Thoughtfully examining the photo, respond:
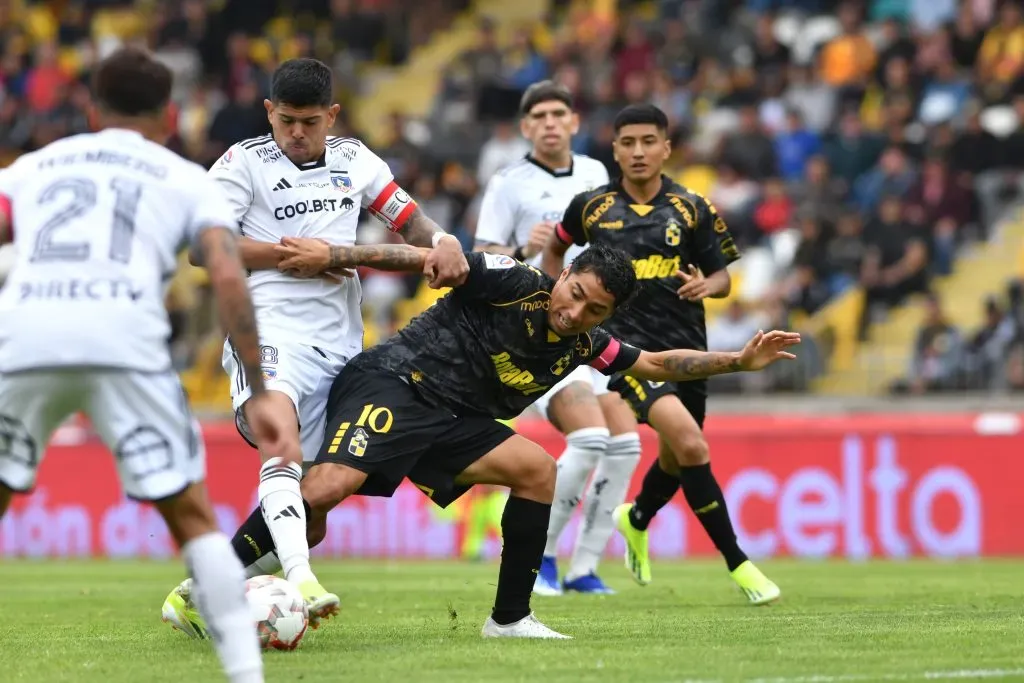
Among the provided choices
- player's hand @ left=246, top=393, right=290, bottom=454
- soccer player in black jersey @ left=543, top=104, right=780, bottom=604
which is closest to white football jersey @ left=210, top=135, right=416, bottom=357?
soccer player in black jersey @ left=543, top=104, right=780, bottom=604

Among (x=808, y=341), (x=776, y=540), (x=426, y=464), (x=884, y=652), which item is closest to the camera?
(x=884, y=652)

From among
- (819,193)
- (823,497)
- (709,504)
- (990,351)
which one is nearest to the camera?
(709,504)

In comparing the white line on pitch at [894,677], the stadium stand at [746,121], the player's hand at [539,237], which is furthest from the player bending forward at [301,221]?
the stadium stand at [746,121]

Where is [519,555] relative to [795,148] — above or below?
below

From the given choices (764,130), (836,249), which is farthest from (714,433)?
(764,130)

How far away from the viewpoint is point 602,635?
7844 millimetres

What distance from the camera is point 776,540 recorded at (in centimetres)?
1650

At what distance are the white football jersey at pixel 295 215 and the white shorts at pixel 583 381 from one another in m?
2.73

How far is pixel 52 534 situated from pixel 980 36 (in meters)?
13.0

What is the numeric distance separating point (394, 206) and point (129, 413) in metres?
3.34

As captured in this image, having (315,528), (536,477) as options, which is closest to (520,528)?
(536,477)

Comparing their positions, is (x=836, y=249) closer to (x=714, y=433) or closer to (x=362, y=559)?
(x=714, y=433)

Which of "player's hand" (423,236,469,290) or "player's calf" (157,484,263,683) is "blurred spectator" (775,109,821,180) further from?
"player's calf" (157,484,263,683)

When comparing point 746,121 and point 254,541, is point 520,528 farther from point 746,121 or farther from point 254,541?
point 746,121
